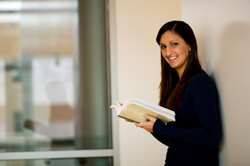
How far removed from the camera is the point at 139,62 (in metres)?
3.27

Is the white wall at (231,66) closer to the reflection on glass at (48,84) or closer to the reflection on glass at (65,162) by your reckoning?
the reflection on glass at (48,84)

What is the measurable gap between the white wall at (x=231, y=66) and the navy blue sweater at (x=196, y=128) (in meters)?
0.06

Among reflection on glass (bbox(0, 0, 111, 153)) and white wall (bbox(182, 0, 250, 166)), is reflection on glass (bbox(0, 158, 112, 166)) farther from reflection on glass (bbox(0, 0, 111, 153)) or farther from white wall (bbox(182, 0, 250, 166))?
white wall (bbox(182, 0, 250, 166))

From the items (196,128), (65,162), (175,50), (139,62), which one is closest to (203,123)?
(196,128)

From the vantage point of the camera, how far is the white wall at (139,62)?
3232 mm

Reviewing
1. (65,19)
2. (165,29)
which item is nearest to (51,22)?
(65,19)

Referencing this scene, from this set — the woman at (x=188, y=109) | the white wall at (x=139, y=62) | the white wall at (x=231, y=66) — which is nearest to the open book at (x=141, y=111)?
the woman at (x=188, y=109)

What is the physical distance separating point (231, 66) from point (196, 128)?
33 cm

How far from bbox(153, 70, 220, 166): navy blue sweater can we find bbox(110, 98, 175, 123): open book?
0.05 meters

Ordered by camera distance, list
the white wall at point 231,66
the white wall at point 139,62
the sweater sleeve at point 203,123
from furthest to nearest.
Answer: the white wall at point 139,62 → the sweater sleeve at point 203,123 → the white wall at point 231,66

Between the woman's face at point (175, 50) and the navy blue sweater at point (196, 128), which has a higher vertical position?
the woman's face at point (175, 50)

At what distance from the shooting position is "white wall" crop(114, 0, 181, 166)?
10.6 ft

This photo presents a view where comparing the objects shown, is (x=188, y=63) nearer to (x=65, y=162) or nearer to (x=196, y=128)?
(x=196, y=128)

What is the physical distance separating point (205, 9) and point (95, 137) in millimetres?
1684
